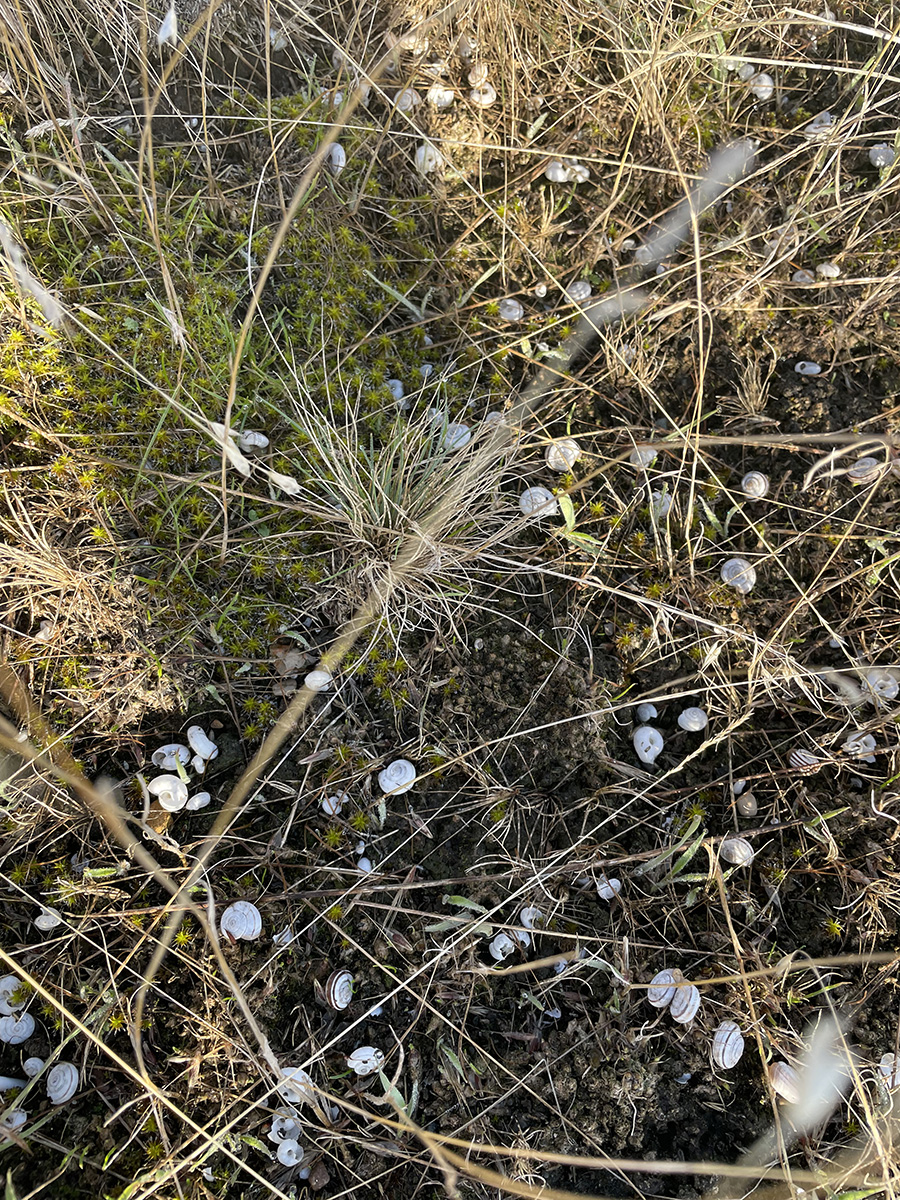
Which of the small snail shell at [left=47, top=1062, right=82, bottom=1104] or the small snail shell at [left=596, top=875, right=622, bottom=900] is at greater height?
the small snail shell at [left=47, top=1062, right=82, bottom=1104]

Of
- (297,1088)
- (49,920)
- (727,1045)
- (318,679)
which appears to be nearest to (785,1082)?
(727,1045)

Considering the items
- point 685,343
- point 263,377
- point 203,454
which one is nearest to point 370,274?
point 263,377

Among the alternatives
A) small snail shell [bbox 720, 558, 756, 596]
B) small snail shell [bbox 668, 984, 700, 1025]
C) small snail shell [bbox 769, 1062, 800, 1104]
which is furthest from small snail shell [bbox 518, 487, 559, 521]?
small snail shell [bbox 769, 1062, 800, 1104]

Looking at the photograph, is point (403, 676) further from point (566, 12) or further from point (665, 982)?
point (566, 12)

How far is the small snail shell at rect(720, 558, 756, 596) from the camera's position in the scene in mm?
2209

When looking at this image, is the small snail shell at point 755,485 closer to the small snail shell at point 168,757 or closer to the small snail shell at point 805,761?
the small snail shell at point 805,761

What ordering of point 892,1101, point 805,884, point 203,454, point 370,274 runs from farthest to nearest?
A: 1. point 370,274
2. point 203,454
3. point 805,884
4. point 892,1101

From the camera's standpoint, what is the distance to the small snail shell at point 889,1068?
181 centimetres

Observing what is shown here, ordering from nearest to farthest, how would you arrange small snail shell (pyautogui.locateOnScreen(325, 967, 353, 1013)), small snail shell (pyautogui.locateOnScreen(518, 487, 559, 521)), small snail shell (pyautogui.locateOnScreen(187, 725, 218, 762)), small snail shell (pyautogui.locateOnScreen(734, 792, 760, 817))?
small snail shell (pyautogui.locateOnScreen(325, 967, 353, 1013)) → small snail shell (pyautogui.locateOnScreen(187, 725, 218, 762)) → small snail shell (pyautogui.locateOnScreen(734, 792, 760, 817)) → small snail shell (pyautogui.locateOnScreen(518, 487, 559, 521))

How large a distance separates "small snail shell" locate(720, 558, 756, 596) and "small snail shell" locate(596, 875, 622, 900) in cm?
95

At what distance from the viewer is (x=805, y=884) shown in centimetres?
201

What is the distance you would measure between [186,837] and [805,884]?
1705 millimetres

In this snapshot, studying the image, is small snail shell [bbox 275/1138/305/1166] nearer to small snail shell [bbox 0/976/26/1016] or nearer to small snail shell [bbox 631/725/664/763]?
small snail shell [bbox 0/976/26/1016]

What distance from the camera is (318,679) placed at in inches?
78.4
